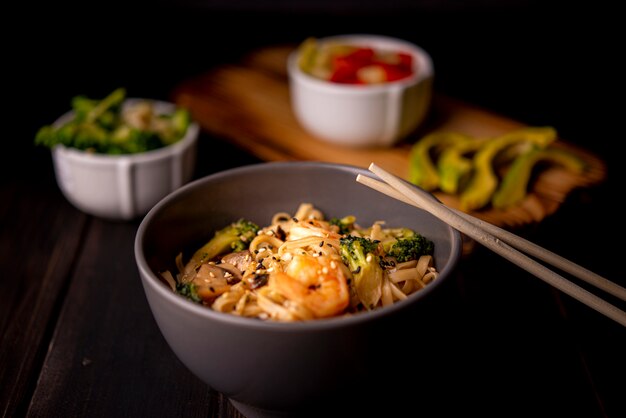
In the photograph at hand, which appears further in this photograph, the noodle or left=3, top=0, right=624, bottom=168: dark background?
left=3, top=0, right=624, bottom=168: dark background

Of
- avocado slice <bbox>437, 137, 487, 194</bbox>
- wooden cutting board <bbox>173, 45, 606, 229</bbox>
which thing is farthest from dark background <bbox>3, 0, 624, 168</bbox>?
avocado slice <bbox>437, 137, 487, 194</bbox>

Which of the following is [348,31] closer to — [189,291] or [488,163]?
[488,163]

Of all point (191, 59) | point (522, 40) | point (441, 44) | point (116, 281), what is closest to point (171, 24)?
point (191, 59)

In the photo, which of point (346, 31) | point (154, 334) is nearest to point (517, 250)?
point (154, 334)

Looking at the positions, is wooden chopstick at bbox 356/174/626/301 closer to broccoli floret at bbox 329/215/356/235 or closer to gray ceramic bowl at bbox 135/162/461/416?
gray ceramic bowl at bbox 135/162/461/416

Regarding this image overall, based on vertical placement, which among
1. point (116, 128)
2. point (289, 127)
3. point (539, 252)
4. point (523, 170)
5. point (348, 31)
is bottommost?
point (348, 31)

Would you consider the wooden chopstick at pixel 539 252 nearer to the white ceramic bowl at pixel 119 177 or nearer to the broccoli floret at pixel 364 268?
the broccoli floret at pixel 364 268

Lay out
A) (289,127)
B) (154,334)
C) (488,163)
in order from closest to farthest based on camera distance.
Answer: (154,334) → (488,163) → (289,127)

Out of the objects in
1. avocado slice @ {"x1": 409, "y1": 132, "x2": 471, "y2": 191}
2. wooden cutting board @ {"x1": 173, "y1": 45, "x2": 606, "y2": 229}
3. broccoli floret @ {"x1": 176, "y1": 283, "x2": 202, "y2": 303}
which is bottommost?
wooden cutting board @ {"x1": 173, "y1": 45, "x2": 606, "y2": 229}
